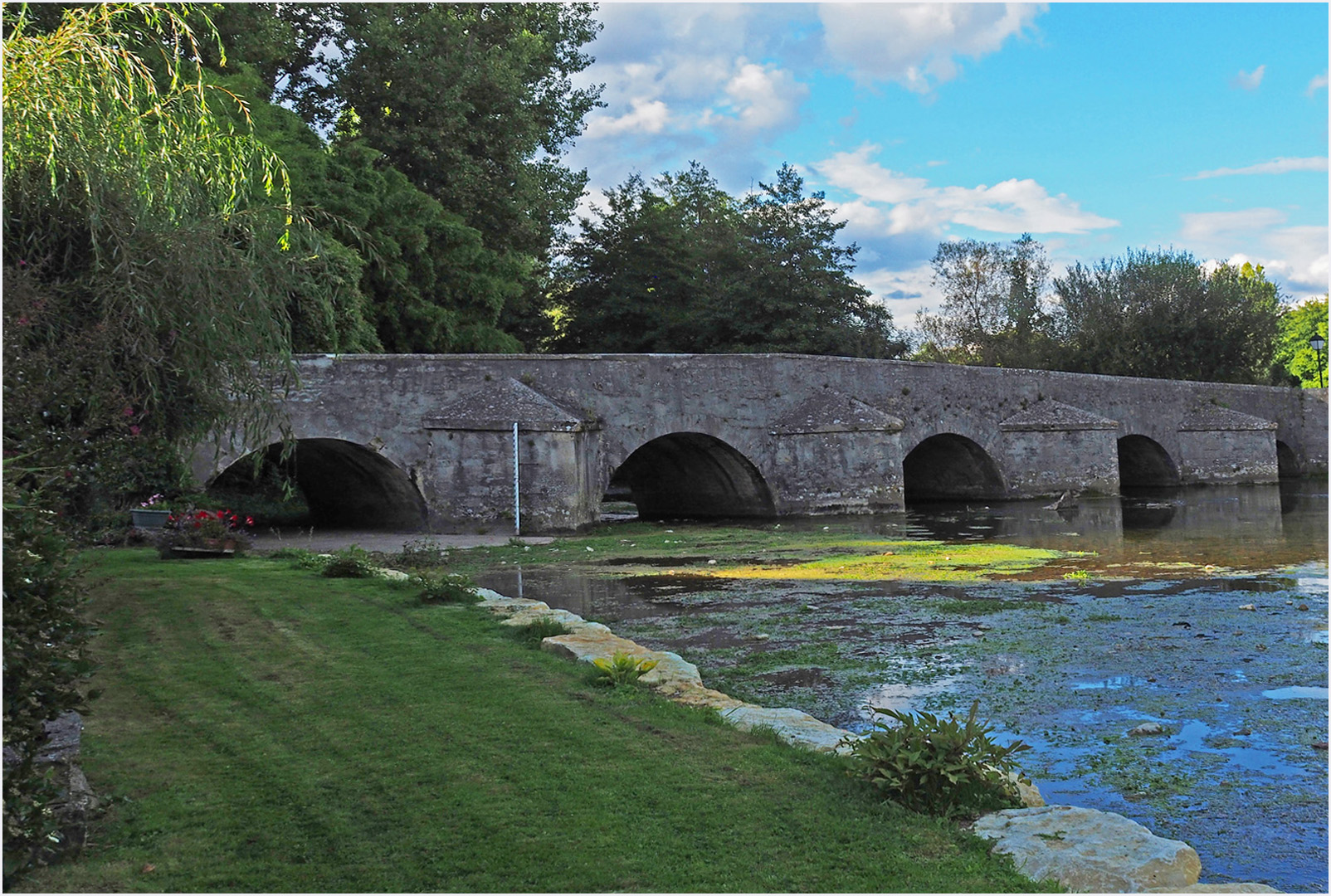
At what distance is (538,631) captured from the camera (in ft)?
26.5

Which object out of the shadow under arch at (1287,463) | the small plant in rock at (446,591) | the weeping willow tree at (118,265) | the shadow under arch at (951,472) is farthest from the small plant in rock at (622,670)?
the shadow under arch at (1287,463)

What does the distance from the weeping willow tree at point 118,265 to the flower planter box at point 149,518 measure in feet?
25.4

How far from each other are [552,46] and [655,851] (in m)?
30.4

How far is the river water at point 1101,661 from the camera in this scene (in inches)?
204

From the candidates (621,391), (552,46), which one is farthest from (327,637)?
(552,46)

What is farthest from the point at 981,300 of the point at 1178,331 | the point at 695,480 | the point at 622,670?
the point at 622,670

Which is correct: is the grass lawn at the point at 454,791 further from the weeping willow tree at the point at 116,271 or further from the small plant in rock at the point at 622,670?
the weeping willow tree at the point at 116,271

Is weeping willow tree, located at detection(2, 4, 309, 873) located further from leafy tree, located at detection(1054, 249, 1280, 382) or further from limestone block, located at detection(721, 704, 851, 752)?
leafy tree, located at detection(1054, 249, 1280, 382)

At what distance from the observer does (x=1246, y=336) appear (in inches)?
1510

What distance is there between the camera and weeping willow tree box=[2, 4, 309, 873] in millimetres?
6309

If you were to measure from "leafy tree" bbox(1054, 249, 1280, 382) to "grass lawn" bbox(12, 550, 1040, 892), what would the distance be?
36.0 meters

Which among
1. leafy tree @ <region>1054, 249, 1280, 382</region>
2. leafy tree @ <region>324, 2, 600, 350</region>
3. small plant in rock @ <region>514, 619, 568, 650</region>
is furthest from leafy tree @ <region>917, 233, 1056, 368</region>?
small plant in rock @ <region>514, 619, 568, 650</region>

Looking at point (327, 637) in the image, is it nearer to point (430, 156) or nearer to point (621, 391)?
point (621, 391)

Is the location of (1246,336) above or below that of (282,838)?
above
